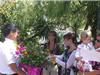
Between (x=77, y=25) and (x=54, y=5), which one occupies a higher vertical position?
(x=54, y=5)

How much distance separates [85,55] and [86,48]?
29 cm

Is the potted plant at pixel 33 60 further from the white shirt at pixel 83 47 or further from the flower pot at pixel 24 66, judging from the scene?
the white shirt at pixel 83 47

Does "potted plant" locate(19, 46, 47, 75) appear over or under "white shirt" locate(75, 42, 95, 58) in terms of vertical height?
under

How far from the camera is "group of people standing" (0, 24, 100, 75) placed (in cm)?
477

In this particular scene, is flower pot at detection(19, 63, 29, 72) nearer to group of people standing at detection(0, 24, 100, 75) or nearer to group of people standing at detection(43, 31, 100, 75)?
group of people standing at detection(0, 24, 100, 75)

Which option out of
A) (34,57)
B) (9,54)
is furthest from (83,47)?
(9,54)

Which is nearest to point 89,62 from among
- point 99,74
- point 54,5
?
point 99,74

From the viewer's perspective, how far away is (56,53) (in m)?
6.03

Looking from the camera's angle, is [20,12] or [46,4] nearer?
[46,4]

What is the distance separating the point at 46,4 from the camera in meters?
8.19

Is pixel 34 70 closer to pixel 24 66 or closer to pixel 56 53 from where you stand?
pixel 24 66

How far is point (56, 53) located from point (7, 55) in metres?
1.47

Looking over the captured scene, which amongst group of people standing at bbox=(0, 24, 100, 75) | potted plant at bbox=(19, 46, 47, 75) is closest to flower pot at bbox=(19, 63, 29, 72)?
potted plant at bbox=(19, 46, 47, 75)

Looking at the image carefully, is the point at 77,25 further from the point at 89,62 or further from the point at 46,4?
the point at 89,62
